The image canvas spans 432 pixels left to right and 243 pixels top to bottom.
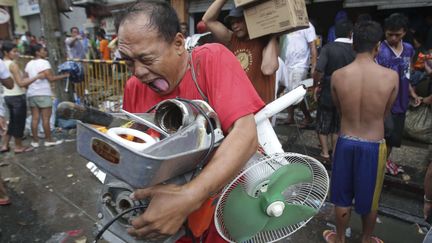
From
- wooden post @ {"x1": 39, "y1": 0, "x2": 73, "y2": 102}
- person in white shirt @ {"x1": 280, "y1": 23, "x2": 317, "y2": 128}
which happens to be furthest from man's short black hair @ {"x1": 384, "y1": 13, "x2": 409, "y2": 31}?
wooden post @ {"x1": 39, "y1": 0, "x2": 73, "y2": 102}

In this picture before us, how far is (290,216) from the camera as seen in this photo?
1.46 m

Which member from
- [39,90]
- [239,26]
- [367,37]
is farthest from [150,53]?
[39,90]

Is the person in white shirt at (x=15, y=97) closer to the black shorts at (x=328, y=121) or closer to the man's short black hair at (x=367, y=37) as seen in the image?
the black shorts at (x=328, y=121)

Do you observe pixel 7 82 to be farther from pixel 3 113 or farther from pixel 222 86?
pixel 222 86

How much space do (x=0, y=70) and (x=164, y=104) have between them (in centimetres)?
458

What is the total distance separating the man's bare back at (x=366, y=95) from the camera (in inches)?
106

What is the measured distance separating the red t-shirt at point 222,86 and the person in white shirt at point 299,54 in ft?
16.7

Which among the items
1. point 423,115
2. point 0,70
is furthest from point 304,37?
point 0,70

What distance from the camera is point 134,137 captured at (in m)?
1.04

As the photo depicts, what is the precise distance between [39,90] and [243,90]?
588 cm

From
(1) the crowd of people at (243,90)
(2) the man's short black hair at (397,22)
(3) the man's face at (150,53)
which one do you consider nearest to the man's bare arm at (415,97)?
(1) the crowd of people at (243,90)

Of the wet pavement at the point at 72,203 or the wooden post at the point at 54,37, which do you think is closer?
the wet pavement at the point at 72,203

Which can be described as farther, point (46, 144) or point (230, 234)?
point (46, 144)

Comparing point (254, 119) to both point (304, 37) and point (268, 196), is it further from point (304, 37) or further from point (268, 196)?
point (304, 37)
